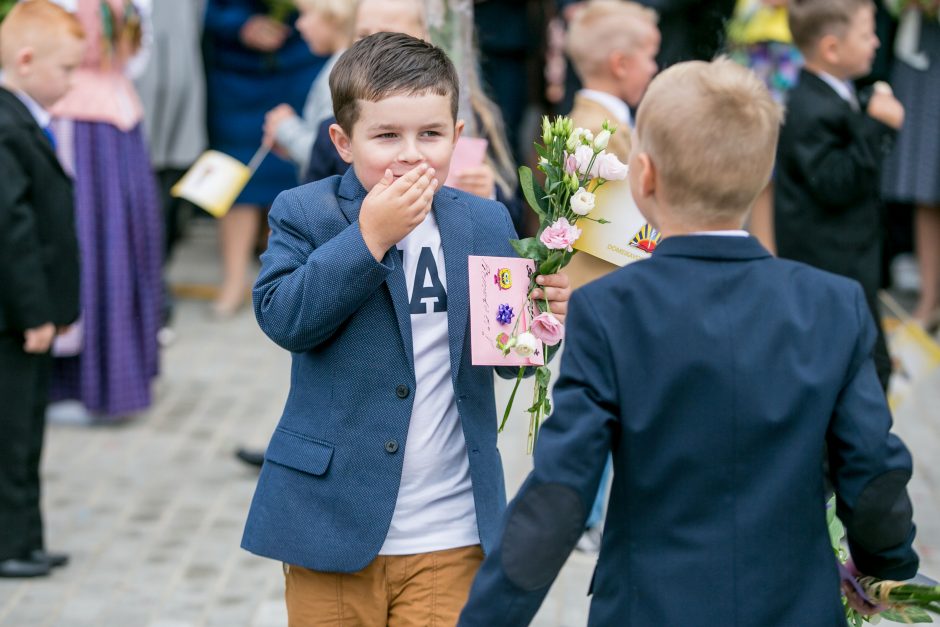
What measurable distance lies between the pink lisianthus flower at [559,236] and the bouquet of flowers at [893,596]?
703 mm

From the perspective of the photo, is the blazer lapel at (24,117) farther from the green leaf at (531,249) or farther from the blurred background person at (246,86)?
the blurred background person at (246,86)

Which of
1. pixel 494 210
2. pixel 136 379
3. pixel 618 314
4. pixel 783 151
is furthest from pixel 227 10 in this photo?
pixel 618 314

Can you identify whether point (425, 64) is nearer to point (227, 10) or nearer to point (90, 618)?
point (90, 618)

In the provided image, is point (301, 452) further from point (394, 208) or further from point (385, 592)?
point (394, 208)

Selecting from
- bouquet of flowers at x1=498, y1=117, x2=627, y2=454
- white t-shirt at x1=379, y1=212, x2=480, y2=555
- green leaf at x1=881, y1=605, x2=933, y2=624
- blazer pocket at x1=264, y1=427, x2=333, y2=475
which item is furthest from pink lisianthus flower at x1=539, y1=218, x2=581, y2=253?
green leaf at x1=881, y1=605, x2=933, y2=624

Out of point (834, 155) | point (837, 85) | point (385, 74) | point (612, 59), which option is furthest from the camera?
point (837, 85)

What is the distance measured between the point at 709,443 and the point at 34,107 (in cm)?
322

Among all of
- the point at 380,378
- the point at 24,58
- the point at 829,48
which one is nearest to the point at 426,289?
the point at 380,378

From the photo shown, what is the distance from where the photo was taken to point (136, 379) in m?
6.09

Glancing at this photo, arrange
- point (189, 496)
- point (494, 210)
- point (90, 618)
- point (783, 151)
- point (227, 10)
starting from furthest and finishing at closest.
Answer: point (227, 10)
point (189, 496)
point (783, 151)
point (90, 618)
point (494, 210)

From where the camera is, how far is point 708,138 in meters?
2.10

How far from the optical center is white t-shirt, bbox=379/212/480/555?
8.74ft

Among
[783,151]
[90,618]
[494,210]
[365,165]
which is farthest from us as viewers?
[783,151]

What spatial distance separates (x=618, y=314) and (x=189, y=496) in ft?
11.7
